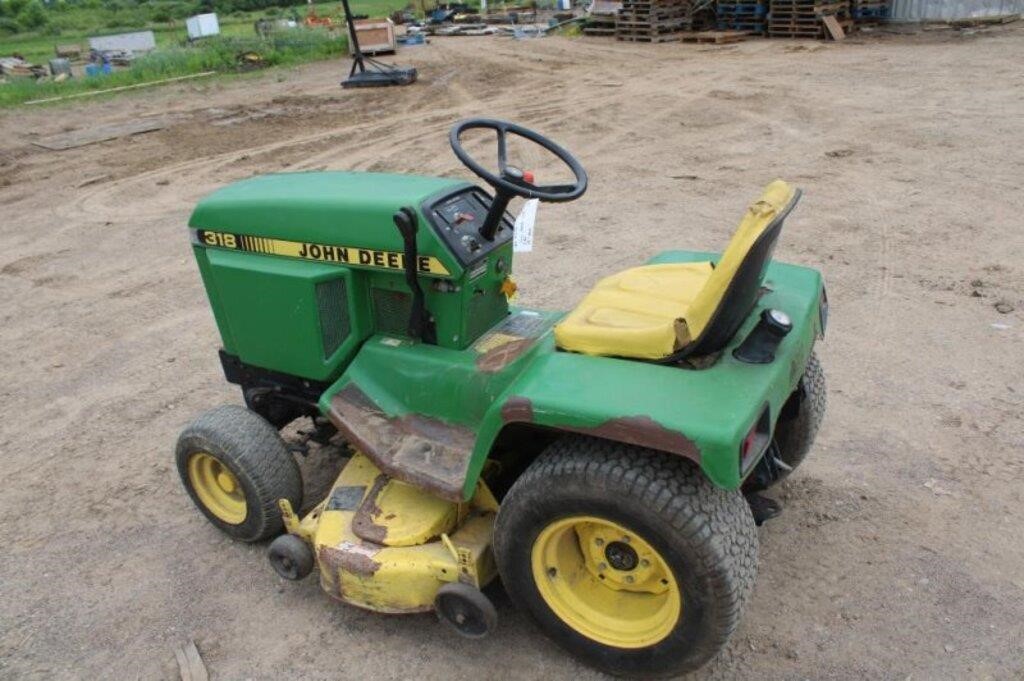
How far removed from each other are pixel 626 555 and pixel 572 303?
2.79m

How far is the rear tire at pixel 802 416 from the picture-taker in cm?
298

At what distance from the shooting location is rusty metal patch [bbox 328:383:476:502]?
2600 mm

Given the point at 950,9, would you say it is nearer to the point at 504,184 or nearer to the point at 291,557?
the point at 504,184

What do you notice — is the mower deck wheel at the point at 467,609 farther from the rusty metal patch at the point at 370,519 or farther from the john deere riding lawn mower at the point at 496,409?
the rusty metal patch at the point at 370,519

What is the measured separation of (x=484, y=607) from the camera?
8.04ft

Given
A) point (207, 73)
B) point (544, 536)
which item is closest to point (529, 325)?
point (544, 536)

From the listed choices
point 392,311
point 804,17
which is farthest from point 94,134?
point 804,17

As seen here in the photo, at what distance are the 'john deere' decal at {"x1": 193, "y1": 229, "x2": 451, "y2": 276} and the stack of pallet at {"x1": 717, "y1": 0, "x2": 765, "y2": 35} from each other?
46.4ft

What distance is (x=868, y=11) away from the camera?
15.2m

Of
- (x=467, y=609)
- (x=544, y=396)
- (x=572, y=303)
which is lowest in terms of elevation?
(x=572, y=303)

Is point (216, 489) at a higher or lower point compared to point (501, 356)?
lower

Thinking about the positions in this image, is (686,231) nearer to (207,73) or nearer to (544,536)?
(544,536)

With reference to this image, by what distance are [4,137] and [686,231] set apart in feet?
31.5

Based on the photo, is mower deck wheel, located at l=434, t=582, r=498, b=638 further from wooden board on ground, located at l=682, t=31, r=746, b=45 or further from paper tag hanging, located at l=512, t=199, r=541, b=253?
wooden board on ground, located at l=682, t=31, r=746, b=45
